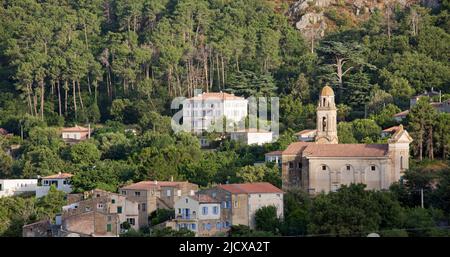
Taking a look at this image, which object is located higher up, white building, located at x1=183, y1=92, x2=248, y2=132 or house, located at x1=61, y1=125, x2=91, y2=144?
white building, located at x1=183, y1=92, x2=248, y2=132

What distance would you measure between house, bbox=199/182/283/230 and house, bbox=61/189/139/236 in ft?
12.5

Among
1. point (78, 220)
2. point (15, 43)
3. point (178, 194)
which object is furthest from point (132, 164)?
point (15, 43)

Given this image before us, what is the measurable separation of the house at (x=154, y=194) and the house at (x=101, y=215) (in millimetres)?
528

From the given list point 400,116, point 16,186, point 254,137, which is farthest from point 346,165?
point 16,186

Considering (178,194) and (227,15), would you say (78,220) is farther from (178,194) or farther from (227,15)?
(227,15)

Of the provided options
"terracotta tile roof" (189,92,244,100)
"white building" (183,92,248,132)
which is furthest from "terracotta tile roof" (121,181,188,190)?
"terracotta tile roof" (189,92,244,100)

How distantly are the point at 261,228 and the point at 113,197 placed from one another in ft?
26.2

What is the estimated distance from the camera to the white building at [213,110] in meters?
78.7

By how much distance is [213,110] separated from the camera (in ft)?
260

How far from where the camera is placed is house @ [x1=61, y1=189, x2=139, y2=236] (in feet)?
182

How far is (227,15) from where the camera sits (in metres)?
95.6

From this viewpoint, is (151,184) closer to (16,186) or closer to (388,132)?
(16,186)

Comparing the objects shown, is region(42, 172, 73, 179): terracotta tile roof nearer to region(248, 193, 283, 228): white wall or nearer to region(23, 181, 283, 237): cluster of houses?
region(23, 181, 283, 237): cluster of houses

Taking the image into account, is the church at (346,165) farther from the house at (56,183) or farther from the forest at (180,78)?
the house at (56,183)
